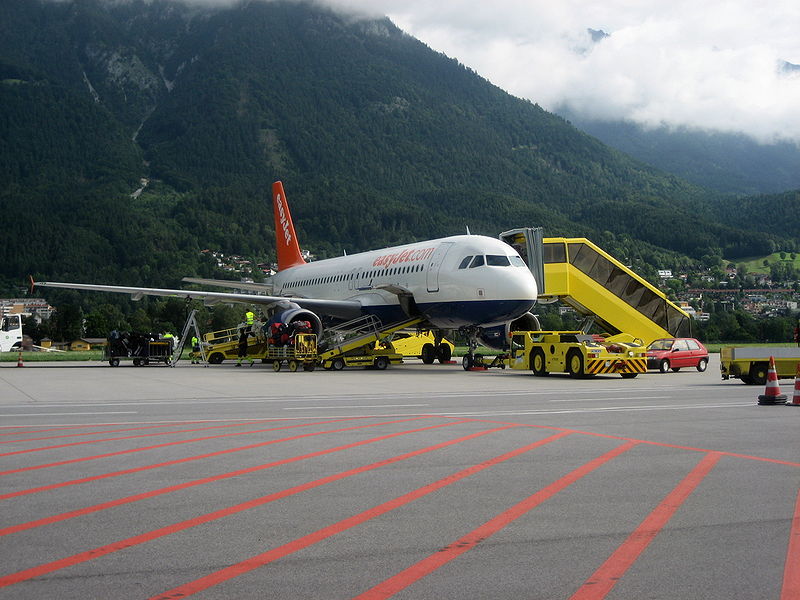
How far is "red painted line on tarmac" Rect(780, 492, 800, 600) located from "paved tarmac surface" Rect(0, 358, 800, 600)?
2cm

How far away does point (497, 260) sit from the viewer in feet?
92.0

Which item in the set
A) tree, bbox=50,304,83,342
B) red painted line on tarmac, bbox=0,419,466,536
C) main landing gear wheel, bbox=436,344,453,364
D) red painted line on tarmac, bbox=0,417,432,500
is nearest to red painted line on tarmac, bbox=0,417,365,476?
red painted line on tarmac, bbox=0,417,432,500

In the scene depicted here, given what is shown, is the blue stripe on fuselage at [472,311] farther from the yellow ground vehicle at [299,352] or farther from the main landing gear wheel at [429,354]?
the main landing gear wheel at [429,354]

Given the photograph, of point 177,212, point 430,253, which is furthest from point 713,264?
point 430,253

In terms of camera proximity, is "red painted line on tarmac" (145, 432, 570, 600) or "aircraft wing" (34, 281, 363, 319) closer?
"red painted line on tarmac" (145, 432, 570, 600)

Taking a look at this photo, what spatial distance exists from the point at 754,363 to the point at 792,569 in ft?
59.5

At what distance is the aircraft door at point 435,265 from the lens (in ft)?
95.6

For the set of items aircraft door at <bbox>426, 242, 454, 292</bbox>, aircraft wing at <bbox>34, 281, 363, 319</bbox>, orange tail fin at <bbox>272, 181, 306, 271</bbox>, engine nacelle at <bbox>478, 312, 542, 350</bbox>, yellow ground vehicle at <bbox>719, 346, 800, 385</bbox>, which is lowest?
yellow ground vehicle at <bbox>719, 346, 800, 385</bbox>

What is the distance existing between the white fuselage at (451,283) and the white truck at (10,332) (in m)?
34.7

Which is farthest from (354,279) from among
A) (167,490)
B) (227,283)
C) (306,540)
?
(306,540)

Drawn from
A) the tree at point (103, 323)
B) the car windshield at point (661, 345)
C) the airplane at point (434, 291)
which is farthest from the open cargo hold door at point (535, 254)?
the tree at point (103, 323)

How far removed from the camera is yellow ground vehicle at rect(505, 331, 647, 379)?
80.8 feet

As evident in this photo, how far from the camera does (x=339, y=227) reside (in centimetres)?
18825

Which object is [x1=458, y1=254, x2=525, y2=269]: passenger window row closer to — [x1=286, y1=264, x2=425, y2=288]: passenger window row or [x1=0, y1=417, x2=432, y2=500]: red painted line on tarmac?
[x1=286, y1=264, x2=425, y2=288]: passenger window row
